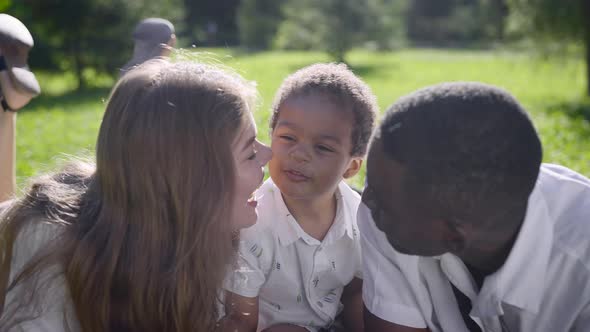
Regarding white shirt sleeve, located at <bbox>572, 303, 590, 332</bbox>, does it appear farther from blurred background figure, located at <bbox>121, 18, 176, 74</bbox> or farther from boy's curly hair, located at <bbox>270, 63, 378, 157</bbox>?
blurred background figure, located at <bbox>121, 18, 176, 74</bbox>

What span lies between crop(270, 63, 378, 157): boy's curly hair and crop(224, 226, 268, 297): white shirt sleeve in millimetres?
552

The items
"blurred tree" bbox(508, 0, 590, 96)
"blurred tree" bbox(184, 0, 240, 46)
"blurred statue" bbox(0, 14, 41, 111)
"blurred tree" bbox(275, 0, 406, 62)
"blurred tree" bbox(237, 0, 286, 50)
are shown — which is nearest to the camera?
"blurred statue" bbox(0, 14, 41, 111)

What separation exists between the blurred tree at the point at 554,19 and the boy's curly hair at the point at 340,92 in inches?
419

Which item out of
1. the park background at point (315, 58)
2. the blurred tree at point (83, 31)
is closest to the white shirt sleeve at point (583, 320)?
the park background at point (315, 58)

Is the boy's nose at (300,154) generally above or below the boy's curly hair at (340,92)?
below

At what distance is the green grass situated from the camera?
6895 millimetres

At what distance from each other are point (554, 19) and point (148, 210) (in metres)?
11.8

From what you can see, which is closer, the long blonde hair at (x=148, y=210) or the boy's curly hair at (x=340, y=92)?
the long blonde hair at (x=148, y=210)

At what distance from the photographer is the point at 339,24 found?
21359mm

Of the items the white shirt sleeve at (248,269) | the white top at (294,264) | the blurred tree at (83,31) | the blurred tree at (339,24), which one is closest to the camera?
the white shirt sleeve at (248,269)

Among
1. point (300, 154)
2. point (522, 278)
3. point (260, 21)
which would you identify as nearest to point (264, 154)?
point (300, 154)

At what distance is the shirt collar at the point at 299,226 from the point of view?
257 cm

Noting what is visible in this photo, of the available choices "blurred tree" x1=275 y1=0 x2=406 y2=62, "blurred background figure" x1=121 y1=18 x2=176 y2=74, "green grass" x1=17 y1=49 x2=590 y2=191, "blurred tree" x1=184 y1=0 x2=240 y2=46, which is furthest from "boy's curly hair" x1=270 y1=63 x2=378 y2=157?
"blurred tree" x1=184 y1=0 x2=240 y2=46

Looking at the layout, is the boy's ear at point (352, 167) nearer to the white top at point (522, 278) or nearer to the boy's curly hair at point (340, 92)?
the boy's curly hair at point (340, 92)
